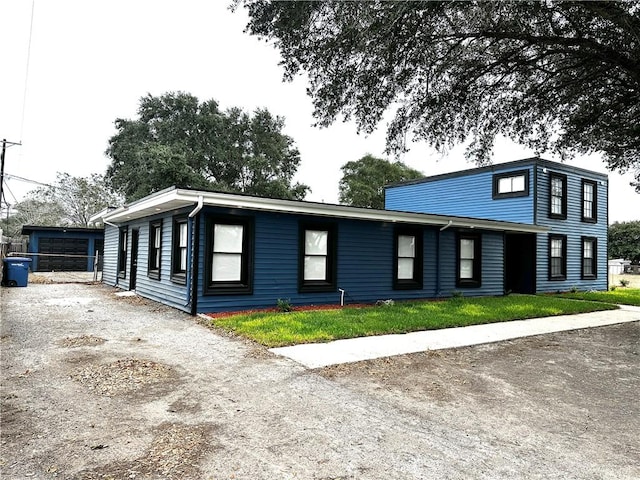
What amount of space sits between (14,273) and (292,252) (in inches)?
418

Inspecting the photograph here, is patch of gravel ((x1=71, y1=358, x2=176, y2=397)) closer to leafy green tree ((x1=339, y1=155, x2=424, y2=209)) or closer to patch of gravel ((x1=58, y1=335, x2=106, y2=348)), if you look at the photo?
patch of gravel ((x1=58, y1=335, x2=106, y2=348))

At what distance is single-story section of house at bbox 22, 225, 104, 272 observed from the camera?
23.1m

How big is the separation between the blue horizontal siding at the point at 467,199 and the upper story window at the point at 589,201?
12.4 ft

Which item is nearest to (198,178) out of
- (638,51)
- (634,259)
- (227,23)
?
(227,23)

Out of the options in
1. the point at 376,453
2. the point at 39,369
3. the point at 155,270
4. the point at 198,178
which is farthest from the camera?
the point at 198,178

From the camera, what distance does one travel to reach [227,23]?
884 cm

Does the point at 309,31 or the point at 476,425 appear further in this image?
the point at 309,31

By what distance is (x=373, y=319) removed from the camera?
840 centimetres

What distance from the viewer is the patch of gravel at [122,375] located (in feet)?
13.9

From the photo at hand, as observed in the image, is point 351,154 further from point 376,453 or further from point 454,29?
point 376,453

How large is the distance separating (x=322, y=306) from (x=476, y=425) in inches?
269

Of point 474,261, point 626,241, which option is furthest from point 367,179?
point 626,241

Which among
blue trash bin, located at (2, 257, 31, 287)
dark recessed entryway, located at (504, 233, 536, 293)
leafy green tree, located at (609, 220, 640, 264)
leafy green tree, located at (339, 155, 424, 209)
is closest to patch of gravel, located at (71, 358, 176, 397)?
blue trash bin, located at (2, 257, 31, 287)

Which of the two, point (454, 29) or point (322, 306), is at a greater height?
point (454, 29)
